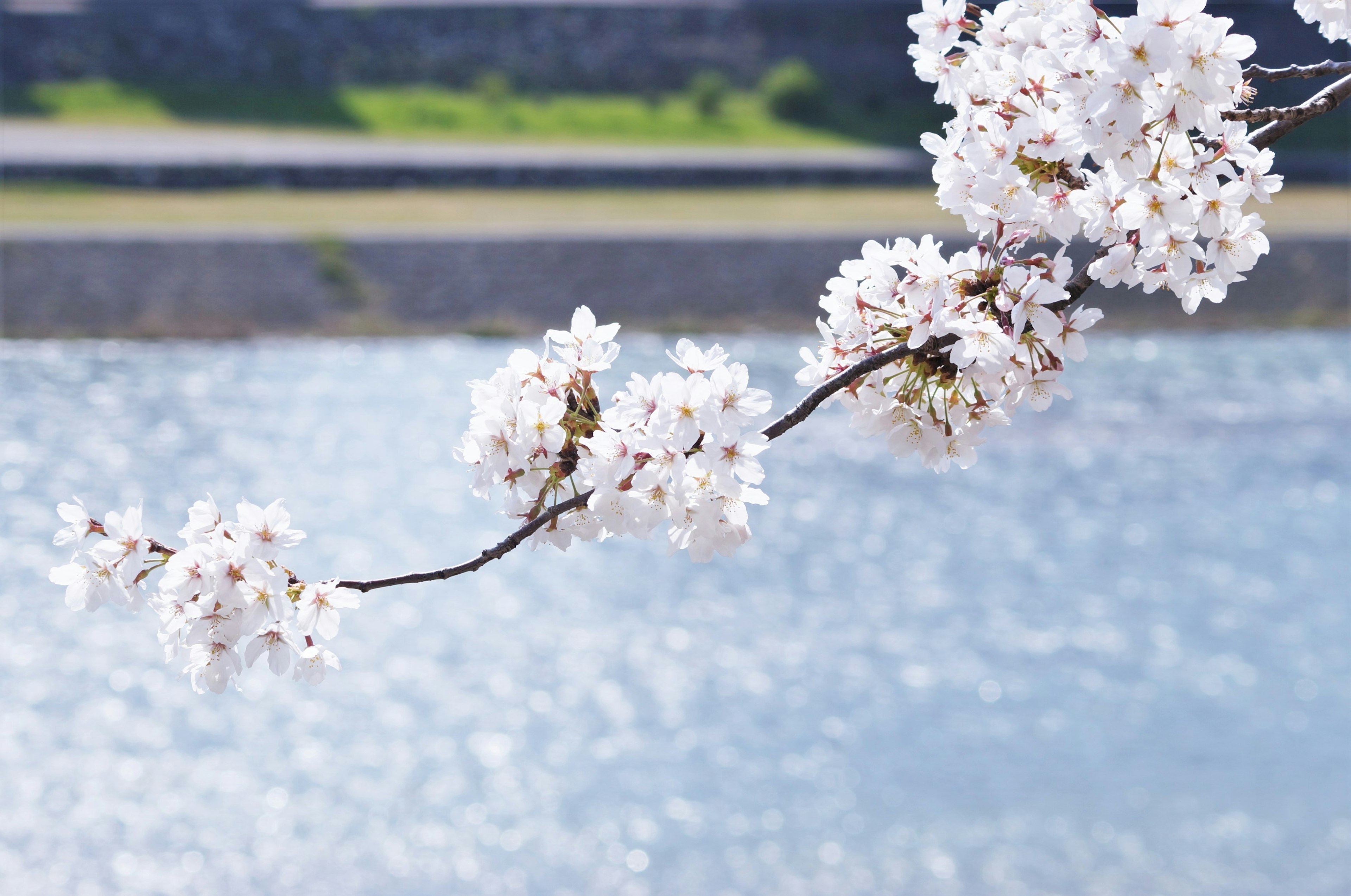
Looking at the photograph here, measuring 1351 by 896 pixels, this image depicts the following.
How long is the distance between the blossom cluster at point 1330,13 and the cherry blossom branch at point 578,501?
54 cm

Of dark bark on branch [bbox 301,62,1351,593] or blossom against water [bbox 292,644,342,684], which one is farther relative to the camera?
blossom against water [bbox 292,644,342,684]

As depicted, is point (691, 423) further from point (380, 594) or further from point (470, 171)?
point (470, 171)

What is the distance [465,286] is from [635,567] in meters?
7.72

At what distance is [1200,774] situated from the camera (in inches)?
272

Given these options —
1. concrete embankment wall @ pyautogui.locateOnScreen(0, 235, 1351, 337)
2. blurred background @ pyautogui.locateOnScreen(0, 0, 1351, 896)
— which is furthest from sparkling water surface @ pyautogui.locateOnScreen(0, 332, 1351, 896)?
concrete embankment wall @ pyautogui.locateOnScreen(0, 235, 1351, 337)

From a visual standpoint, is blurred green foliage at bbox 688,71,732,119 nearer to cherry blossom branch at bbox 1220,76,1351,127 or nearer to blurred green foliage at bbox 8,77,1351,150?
blurred green foliage at bbox 8,77,1351,150

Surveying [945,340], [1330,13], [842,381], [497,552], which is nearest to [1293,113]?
[1330,13]

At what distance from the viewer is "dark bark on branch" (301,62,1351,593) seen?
4.15 ft

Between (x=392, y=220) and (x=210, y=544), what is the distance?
56.5 feet

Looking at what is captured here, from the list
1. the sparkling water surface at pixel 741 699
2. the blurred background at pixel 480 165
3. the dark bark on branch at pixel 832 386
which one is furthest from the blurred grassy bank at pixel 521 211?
the dark bark on branch at pixel 832 386

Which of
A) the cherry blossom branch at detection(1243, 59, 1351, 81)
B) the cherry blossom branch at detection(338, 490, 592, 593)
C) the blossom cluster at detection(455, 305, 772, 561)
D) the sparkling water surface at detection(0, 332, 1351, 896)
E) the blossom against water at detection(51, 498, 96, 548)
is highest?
the cherry blossom branch at detection(1243, 59, 1351, 81)

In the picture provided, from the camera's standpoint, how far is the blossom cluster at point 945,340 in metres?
1.38

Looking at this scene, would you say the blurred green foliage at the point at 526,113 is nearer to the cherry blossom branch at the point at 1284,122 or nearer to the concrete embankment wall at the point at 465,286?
the concrete embankment wall at the point at 465,286


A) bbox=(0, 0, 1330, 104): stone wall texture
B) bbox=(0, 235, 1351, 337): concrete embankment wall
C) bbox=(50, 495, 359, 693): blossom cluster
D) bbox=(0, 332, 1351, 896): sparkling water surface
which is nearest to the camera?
bbox=(50, 495, 359, 693): blossom cluster
